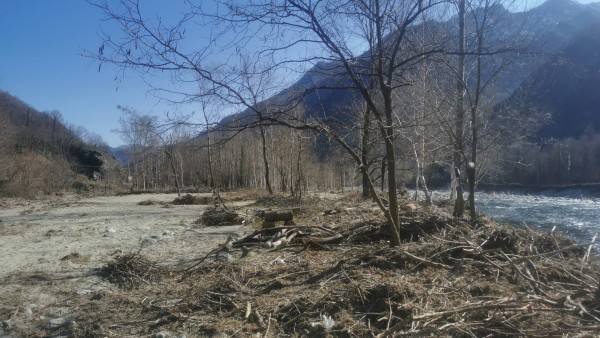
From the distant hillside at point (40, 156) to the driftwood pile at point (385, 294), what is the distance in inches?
1116

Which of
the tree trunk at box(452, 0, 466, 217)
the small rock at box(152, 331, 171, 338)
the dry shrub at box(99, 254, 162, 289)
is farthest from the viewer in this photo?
the tree trunk at box(452, 0, 466, 217)

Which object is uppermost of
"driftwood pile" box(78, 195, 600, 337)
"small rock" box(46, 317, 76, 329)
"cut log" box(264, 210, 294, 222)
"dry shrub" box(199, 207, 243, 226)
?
"cut log" box(264, 210, 294, 222)

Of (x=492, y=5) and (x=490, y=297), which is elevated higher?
(x=492, y=5)

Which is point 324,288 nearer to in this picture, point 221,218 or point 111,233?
point 111,233

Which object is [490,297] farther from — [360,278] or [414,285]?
[360,278]

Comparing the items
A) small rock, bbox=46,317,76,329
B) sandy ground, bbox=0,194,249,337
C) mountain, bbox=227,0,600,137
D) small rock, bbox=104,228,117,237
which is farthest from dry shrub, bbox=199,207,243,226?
small rock, bbox=46,317,76,329

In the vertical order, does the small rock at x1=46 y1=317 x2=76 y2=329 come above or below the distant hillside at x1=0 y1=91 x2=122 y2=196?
below

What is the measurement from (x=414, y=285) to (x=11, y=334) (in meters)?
3.92

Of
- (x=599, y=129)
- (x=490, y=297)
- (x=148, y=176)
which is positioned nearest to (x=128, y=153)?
(x=148, y=176)

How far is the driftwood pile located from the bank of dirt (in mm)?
14

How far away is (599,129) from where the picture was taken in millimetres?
74562

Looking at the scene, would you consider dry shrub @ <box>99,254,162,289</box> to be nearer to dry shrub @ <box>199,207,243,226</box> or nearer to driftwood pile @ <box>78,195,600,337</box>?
driftwood pile @ <box>78,195,600,337</box>

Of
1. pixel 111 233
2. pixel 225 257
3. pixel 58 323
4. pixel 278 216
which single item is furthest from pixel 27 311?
pixel 111 233

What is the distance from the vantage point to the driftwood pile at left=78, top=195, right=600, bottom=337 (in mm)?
3682
